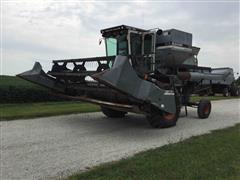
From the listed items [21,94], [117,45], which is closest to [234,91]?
[21,94]

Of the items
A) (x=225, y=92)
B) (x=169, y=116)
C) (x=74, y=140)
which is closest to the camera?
(x=74, y=140)

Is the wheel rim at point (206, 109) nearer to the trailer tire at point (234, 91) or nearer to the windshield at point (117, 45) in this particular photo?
the windshield at point (117, 45)

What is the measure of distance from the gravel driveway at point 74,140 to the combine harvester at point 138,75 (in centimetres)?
56

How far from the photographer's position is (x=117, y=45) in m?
8.98

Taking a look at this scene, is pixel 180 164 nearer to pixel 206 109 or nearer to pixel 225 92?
pixel 206 109

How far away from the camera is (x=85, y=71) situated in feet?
25.4

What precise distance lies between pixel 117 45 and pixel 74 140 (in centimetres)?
357

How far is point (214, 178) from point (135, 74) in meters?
3.03

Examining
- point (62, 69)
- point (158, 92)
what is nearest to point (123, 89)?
point (158, 92)

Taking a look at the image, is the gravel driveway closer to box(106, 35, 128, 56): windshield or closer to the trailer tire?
box(106, 35, 128, 56): windshield

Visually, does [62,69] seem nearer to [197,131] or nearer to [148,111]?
[148,111]

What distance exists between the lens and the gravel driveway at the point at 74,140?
15.1 feet

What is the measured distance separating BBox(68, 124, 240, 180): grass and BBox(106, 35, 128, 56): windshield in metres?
3.65

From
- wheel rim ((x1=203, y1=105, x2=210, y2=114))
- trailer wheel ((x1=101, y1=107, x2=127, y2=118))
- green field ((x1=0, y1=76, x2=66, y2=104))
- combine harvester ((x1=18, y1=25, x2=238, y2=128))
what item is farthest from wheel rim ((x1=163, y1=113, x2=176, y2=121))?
green field ((x1=0, y1=76, x2=66, y2=104))
